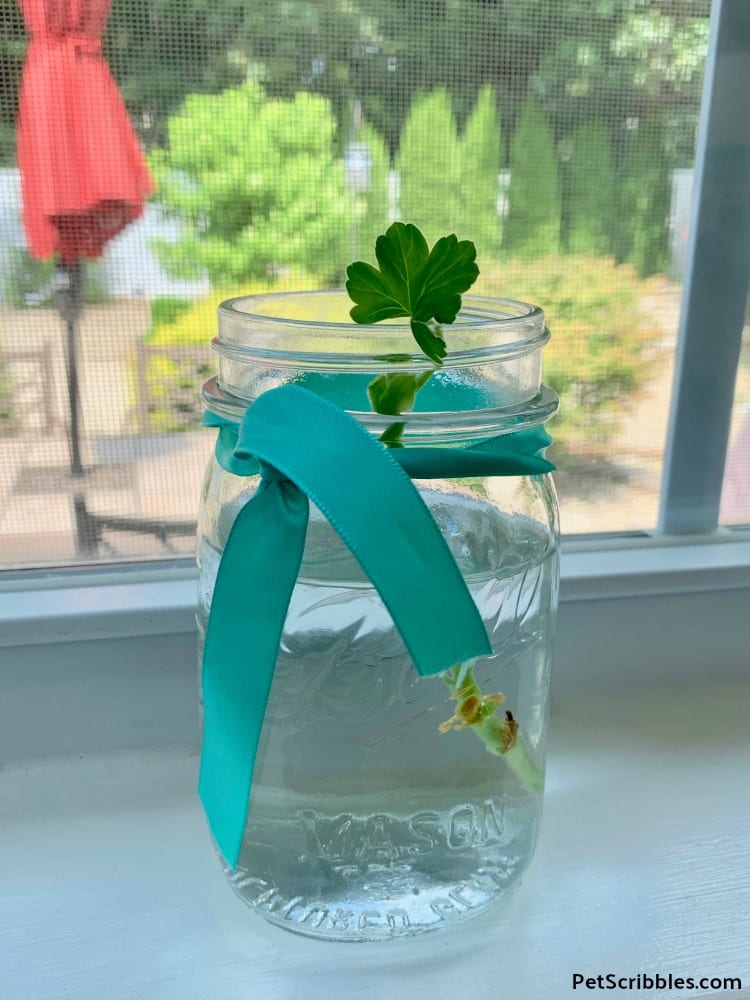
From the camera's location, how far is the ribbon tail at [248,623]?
409 millimetres

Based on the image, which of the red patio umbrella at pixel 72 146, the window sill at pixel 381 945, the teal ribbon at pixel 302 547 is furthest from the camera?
the red patio umbrella at pixel 72 146

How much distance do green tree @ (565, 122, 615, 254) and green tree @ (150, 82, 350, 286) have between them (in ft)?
0.54

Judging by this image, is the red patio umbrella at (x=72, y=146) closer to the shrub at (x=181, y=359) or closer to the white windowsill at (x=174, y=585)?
the shrub at (x=181, y=359)

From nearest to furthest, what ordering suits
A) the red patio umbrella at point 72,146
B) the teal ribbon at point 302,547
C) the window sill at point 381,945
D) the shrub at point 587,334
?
1. the teal ribbon at point 302,547
2. the window sill at point 381,945
3. the red patio umbrella at point 72,146
4. the shrub at point 587,334

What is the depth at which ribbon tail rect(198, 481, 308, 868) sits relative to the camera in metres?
0.41

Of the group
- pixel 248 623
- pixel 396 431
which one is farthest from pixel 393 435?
pixel 248 623

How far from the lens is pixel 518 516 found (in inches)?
20.7

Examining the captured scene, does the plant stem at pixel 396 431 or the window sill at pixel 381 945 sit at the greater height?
the plant stem at pixel 396 431

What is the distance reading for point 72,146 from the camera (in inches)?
23.3

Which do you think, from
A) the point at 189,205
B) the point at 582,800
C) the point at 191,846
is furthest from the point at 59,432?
the point at 582,800

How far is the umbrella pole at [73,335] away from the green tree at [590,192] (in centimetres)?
35

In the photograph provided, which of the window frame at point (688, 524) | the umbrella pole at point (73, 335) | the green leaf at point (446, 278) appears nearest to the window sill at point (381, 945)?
the window frame at point (688, 524)

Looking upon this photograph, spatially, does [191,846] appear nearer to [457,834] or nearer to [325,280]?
Result: [457,834]

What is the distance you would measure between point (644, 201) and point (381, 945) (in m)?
0.53
